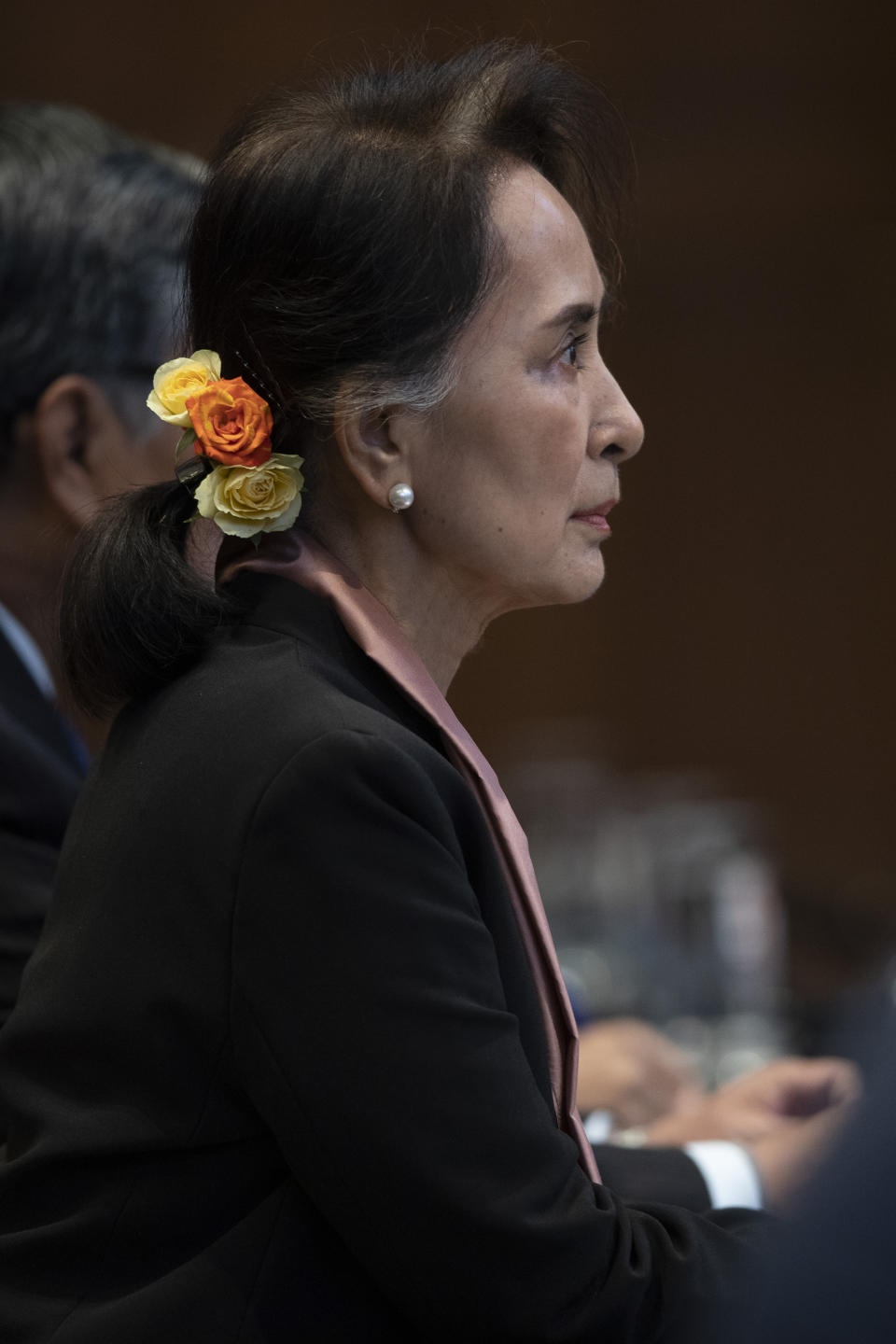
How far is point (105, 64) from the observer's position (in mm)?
5207

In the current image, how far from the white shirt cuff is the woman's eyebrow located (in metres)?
0.90

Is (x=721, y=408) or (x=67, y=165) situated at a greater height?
(x=67, y=165)

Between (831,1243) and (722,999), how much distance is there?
253 cm

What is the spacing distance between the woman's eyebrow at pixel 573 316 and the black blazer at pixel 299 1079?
37cm

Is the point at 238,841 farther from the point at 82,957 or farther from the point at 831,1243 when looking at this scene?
the point at 831,1243

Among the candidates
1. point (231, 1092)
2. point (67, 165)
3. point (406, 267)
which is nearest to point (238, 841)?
point (231, 1092)

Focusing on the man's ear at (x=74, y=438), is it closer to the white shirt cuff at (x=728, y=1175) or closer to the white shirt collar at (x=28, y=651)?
the white shirt collar at (x=28, y=651)

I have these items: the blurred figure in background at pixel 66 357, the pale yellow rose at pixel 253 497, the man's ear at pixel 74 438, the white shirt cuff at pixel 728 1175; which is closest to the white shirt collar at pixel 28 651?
the blurred figure in background at pixel 66 357

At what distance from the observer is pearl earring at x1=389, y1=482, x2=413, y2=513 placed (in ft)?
4.80

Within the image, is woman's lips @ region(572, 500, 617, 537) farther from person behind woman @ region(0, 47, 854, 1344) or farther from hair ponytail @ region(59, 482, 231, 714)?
hair ponytail @ region(59, 482, 231, 714)

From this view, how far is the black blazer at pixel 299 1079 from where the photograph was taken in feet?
3.86

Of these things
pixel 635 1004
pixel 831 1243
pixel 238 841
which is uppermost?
pixel 831 1243

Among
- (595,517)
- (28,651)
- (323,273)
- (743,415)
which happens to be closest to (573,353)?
(595,517)

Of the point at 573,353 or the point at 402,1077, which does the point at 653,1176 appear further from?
the point at 573,353
